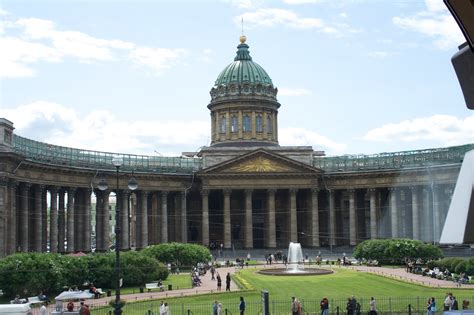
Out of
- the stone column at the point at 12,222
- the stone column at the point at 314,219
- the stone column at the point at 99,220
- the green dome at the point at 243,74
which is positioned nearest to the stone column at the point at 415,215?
the stone column at the point at 314,219

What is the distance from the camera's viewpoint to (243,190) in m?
108

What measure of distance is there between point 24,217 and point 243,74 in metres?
59.2

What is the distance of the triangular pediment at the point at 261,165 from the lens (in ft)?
347

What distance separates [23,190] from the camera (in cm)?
7888

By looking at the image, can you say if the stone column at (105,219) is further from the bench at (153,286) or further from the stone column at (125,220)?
the bench at (153,286)

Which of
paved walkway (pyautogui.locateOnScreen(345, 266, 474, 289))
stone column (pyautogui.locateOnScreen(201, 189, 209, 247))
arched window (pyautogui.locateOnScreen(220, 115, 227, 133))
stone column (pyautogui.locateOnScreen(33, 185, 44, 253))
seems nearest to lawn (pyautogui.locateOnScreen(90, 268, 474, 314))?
paved walkway (pyautogui.locateOnScreen(345, 266, 474, 289))

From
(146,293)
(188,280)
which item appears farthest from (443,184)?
(146,293)

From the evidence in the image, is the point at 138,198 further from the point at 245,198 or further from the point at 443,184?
the point at 443,184

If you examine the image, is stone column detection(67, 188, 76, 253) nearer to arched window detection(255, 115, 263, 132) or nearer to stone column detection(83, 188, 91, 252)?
stone column detection(83, 188, 91, 252)

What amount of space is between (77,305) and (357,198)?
2920 inches

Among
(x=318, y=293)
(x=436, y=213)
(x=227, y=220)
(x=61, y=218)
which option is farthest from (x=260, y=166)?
(x=318, y=293)

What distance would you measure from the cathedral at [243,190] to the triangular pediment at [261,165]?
0.52ft

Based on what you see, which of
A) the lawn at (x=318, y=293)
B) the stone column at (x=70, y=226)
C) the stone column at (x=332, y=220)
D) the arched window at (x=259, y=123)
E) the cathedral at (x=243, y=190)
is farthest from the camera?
the arched window at (x=259, y=123)

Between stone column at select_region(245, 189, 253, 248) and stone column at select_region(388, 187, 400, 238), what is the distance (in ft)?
70.9
